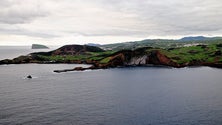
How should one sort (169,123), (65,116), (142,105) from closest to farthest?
(169,123), (65,116), (142,105)

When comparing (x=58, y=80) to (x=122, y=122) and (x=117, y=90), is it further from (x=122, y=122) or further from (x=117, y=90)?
(x=122, y=122)

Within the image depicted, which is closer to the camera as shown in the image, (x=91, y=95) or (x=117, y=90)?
(x=91, y=95)

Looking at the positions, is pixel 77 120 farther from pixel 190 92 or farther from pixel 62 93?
pixel 190 92

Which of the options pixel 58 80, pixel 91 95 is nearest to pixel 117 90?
pixel 91 95

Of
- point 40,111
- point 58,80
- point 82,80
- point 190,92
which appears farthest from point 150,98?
point 58,80

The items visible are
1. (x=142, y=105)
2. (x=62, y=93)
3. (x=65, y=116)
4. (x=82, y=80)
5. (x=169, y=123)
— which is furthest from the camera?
(x=82, y=80)

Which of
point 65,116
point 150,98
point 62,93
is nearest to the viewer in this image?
point 65,116
